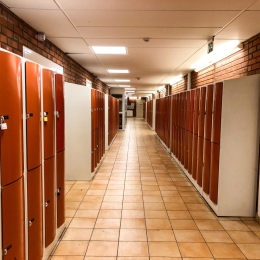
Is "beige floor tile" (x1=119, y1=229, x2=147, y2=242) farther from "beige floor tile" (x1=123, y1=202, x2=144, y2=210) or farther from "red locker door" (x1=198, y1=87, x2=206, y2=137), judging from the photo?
"red locker door" (x1=198, y1=87, x2=206, y2=137)

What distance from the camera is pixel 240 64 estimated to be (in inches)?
193

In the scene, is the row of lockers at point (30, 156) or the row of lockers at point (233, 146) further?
the row of lockers at point (233, 146)

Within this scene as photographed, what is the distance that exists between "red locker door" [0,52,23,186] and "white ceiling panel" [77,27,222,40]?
2340 mm

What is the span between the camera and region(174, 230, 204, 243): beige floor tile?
3043 millimetres

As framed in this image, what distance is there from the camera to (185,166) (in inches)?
233

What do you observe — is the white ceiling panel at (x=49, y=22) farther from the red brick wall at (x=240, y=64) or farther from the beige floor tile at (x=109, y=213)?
the red brick wall at (x=240, y=64)

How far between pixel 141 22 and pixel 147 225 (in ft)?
8.88

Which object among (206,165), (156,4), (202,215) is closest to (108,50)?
(156,4)

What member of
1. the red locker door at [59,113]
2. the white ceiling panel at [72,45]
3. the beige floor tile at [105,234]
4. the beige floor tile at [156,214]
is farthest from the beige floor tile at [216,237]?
the white ceiling panel at [72,45]

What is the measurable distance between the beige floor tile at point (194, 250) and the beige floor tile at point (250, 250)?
0.39 metres

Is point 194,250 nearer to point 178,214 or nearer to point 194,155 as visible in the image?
point 178,214

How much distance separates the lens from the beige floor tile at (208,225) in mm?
3361

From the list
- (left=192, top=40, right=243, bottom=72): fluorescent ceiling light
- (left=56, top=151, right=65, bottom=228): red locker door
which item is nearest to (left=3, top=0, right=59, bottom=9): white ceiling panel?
(left=56, top=151, right=65, bottom=228): red locker door

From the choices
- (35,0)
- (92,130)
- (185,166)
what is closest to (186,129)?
(185,166)
